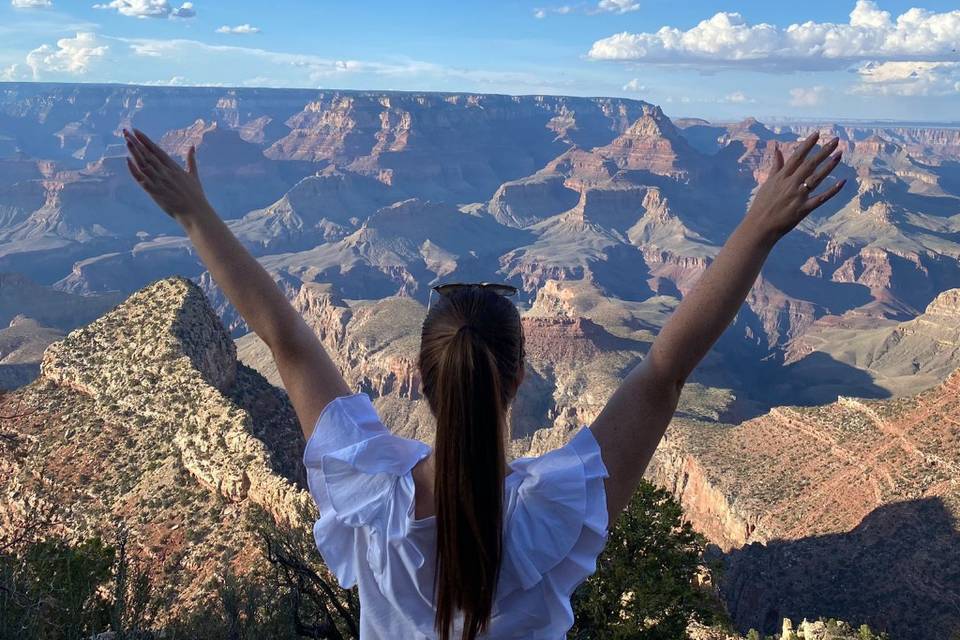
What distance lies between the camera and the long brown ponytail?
2889 mm

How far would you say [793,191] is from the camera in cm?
328

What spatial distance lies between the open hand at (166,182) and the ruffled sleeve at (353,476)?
4.00 ft

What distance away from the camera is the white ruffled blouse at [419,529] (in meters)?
2.98

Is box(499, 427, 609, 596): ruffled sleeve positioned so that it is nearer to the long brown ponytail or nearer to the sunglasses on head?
the long brown ponytail

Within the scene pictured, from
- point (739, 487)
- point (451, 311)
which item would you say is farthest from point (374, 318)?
point (451, 311)

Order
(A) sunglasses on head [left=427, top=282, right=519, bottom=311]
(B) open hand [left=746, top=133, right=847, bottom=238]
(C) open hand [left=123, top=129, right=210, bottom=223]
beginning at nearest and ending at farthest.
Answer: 1. (B) open hand [left=746, top=133, right=847, bottom=238]
2. (A) sunglasses on head [left=427, top=282, right=519, bottom=311]
3. (C) open hand [left=123, top=129, right=210, bottom=223]

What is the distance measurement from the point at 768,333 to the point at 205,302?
156631 mm

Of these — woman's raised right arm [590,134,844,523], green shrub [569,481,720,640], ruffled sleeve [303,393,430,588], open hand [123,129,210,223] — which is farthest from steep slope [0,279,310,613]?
woman's raised right arm [590,134,844,523]

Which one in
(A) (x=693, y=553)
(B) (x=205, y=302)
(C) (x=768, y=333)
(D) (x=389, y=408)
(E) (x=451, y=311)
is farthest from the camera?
(C) (x=768, y=333)

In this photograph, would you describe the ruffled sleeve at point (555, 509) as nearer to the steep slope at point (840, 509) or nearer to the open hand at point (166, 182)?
the open hand at point (166, 182)

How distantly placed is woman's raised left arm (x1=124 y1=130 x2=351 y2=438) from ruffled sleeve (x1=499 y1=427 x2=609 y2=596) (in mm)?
1035

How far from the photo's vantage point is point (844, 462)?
41.6 m

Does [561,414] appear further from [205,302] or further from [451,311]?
[451,311]

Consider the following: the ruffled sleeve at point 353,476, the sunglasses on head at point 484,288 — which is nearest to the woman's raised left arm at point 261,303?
the ruffled sleeve at point 353,476
